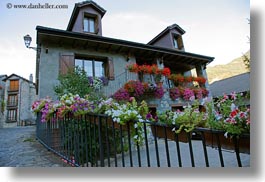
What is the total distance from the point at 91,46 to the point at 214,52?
308cm

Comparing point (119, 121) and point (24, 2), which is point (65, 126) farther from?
point (24, 2)

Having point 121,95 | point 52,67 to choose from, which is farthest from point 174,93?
point 52,67

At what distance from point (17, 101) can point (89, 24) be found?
279 cm

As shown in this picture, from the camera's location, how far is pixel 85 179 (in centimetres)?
144

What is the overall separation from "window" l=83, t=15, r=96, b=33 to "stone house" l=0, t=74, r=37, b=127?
2168 mm

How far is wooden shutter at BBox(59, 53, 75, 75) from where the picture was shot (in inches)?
150

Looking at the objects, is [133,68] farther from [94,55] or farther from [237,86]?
[237,86]

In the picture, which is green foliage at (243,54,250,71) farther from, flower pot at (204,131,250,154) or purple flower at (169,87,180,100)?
purple flower at (169,87,180,100)

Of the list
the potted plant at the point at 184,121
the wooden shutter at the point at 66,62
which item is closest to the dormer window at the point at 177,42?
the wooden shutter at the point at 66,62

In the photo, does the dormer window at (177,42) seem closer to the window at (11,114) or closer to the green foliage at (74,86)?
the green foliage at (74,86)

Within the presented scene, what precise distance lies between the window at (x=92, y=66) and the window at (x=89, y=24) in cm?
Answer: 101

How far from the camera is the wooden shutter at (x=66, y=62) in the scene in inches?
150

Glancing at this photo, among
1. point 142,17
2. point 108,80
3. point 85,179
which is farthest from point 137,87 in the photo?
point 85,179

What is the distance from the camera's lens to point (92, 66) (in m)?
4.35
